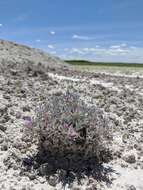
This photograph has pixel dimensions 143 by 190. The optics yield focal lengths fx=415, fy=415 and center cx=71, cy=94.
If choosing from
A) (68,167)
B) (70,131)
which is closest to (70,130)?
(70,131)

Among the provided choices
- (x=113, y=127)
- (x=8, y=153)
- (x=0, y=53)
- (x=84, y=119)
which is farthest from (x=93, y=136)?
(x=0, y=53)

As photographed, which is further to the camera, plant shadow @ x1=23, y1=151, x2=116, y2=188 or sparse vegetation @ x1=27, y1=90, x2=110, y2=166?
sparse vegetation @ x1=27, y1=90, x2=110, y2=166

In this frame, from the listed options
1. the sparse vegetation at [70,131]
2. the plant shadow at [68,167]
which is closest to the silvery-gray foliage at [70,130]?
the sparse vegetation at [70,131]

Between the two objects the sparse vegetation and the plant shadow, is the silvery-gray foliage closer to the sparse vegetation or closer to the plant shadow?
the sparse vegetation

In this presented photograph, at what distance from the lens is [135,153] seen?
1195 cm

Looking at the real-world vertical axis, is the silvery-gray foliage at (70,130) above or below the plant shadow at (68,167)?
above

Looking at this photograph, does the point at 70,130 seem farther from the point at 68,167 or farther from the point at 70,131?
the point at 68,167

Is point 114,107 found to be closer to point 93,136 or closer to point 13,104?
point 13,104

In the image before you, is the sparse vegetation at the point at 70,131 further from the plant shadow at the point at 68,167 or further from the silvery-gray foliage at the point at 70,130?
the plant shadow at the point at 68,167

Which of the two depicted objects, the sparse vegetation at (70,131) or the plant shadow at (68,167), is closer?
the plant shadow at (68,167)

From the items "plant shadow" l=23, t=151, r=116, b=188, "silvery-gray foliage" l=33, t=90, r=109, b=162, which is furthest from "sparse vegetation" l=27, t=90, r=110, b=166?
"plant shadow" l=23, t=151, r=116, b=188

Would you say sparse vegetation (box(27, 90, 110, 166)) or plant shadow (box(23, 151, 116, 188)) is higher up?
sparse vegetation (box(27, 90, 110, 166))

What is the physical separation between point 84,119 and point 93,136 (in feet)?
1.63

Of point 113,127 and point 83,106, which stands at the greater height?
point 83,106
